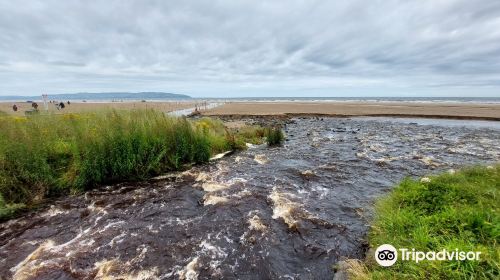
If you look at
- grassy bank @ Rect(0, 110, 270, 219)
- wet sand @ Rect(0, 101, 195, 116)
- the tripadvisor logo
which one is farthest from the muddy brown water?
wet sand @ Rect(0, 101, 195, 116)

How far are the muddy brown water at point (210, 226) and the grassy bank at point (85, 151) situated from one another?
0.60 metres

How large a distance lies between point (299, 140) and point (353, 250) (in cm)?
1344

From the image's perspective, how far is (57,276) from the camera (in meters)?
4.68

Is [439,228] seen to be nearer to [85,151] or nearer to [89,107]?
[85,151]

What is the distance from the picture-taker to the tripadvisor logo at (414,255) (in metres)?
3.63

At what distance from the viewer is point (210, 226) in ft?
21.2

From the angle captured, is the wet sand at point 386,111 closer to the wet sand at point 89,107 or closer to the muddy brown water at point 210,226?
the wet sand at point 89,107

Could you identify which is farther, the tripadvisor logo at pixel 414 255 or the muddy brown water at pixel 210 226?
the muddy brown water at pixel 210 226

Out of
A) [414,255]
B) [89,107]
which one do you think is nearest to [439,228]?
[414,255]

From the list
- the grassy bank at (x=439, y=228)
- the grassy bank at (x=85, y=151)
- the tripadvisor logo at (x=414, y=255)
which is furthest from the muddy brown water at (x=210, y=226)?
the tripadvisor logo at (x=414, y=255)

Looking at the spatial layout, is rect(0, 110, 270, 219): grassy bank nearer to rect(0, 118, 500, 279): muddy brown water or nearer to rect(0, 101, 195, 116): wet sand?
rect(0, 118, 500, 279): muddy brown water

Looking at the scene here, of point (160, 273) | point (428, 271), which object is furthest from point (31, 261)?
point (428, 271)

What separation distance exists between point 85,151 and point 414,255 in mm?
9252

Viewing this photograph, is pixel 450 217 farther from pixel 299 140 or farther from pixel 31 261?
pixel 299 140
